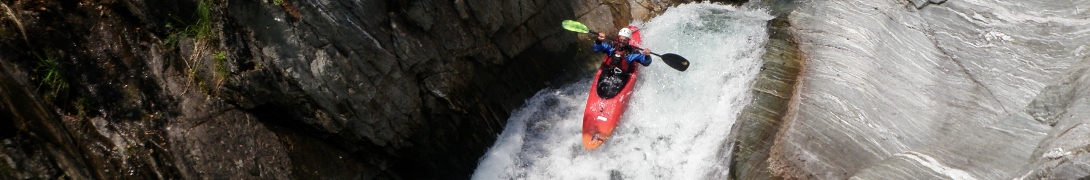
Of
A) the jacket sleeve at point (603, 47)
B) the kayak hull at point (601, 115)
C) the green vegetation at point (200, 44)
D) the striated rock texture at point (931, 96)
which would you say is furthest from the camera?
the jacket sleeve at point (603, 47)

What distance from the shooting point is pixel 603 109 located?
8156mm

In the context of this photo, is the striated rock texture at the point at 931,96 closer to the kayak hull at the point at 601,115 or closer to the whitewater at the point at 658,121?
the whitewater at the point at 658,121

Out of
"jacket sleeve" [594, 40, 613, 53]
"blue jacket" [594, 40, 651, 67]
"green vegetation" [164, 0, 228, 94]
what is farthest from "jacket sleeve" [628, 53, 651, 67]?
"green vegetation" [164, 0, 228, 94]

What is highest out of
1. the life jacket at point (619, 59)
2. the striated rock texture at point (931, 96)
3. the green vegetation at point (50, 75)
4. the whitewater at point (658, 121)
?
the green vegetation at point (50, 75)

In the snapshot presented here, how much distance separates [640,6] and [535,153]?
351cm

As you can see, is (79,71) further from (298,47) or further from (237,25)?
(298,47)

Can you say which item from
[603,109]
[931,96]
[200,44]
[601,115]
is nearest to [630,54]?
[603,109]

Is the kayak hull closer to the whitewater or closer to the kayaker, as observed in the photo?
the whitewater

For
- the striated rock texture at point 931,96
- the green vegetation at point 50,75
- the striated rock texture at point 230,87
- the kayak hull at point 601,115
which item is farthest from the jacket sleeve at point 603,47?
the green vegetation at point 50,75

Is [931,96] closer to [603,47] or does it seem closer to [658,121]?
[658,121]

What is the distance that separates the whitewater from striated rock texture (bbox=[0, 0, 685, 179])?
113cm

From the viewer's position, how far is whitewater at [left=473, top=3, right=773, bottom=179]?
759cm

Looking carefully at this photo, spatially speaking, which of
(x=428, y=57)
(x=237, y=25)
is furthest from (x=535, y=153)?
(x=237, y=25)

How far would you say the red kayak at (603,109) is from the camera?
7.93m
